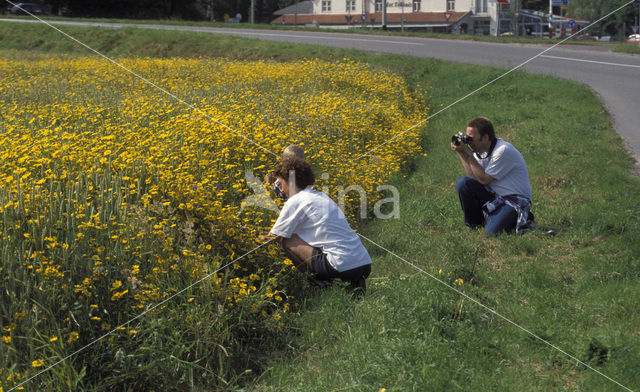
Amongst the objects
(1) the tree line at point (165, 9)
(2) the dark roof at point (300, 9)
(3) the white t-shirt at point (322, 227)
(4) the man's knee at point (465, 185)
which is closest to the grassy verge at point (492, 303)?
(3) the white t-shirt at point (322, 227)

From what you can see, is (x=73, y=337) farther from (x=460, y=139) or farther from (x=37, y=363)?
(x=460, y=139)

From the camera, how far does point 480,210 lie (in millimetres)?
6781

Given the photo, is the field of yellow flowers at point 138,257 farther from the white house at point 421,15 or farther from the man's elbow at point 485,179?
the white house at point 421,15

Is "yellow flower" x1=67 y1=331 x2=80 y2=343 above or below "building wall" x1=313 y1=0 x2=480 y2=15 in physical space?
below

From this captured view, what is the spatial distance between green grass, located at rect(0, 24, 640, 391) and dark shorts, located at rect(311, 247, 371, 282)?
0.40 feet

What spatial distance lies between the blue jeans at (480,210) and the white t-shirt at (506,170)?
0.53 ft

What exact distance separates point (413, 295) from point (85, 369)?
7.52ft

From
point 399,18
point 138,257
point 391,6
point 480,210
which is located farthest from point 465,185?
point 391,6

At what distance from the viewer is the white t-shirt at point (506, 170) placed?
21.2ft

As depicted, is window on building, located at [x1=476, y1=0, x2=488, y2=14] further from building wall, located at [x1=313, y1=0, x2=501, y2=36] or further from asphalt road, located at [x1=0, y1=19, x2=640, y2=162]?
asphalt road, located at [x1=0, y1=19, x2=640, y2=162]

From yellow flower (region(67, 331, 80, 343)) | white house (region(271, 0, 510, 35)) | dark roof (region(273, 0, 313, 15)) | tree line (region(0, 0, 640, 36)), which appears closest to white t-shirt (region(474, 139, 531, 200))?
yellow flower (region(67, 331, 80, 343))

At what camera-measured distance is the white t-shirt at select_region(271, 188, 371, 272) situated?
482 cm

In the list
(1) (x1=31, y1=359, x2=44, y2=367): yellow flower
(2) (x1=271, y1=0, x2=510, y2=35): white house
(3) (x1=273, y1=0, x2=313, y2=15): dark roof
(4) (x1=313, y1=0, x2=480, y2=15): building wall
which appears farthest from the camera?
(3) (x1=273, y1=0, x2=313, y2=15): dark roof

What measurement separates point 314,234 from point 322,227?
0.10 meters
